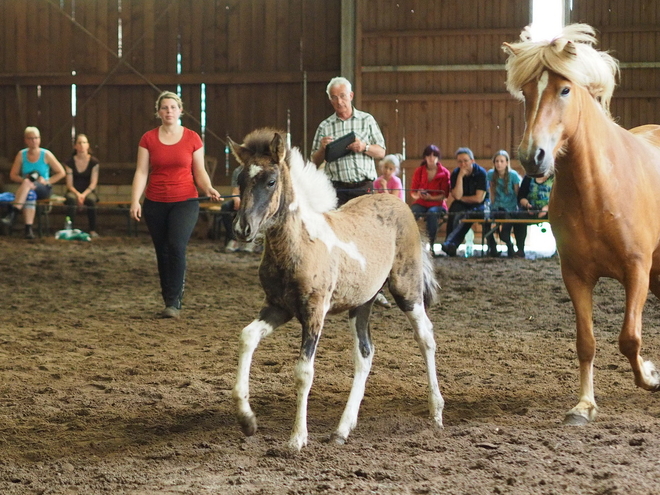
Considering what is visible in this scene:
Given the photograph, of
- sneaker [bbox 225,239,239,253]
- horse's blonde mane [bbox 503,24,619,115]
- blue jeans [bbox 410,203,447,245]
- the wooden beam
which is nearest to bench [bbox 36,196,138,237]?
sneaker [bbox 225,239,239,253]

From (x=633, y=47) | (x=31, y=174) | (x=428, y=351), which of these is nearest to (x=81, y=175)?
(x=31, y=174)

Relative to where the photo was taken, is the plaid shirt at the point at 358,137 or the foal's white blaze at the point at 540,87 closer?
the foal's white blaze at the point at 540,87

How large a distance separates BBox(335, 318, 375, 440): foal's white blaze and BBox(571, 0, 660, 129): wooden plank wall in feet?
44.6

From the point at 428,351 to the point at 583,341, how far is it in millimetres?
798

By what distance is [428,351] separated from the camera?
13.9 feet

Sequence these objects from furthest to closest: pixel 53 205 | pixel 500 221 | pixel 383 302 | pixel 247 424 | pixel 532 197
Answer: pixel 53 205
pixel 532 197
pixel 500 221
pixel 383 302
pixel 247 424

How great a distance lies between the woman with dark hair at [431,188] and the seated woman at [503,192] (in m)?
0.72

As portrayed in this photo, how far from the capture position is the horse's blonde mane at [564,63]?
3.72 metres

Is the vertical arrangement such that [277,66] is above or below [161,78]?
above

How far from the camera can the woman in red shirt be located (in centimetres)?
668

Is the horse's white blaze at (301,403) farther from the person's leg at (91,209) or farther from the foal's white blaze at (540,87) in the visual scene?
the person's leg at (91,209)

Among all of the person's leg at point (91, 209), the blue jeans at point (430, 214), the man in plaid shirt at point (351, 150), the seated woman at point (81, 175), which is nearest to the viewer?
the man in plaid shirt at point (351, 150)

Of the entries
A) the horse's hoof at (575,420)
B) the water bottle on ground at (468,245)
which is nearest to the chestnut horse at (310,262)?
the horse's hoof at (575,420)

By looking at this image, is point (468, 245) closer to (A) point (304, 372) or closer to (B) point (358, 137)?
(B) point (358, 137)
